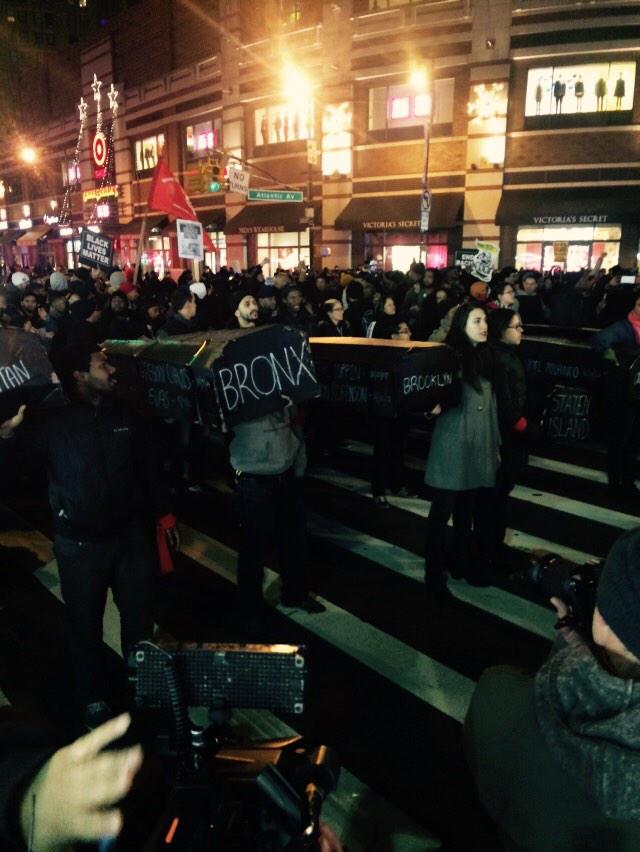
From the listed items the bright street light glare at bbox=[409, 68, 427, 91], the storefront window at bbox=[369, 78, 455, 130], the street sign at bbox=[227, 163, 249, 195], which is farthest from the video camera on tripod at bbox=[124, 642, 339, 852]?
the bright street light glare at bbox=[409, 68, 427, 91]

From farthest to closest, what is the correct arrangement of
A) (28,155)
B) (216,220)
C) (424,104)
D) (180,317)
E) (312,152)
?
(28,155) < (216,220) < (312,152) < (424,104) < (180,317)

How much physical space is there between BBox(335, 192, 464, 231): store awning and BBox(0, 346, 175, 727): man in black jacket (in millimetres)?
22861

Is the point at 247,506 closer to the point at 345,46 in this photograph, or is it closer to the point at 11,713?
the point at 11,713

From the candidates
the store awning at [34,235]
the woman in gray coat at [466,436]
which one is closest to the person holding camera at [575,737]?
the woman in gray coat at [466,436]

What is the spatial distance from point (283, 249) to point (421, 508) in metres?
25.7

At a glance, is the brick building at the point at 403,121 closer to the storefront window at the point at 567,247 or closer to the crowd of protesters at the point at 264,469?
the storefront window at the point at 567,247

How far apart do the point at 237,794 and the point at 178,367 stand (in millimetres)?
3703

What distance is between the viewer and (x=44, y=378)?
4863 mm

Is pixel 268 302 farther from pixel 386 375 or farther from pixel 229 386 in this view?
pixel 229 386

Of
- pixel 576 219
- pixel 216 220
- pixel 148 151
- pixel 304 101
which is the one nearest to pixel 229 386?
pixel 576 219

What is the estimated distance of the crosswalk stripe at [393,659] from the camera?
386 centimetres

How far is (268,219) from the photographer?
29.6 metres

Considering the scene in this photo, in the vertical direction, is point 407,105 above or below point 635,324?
above

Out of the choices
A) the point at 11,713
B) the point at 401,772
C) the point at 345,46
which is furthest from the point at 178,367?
the point at 345,46
